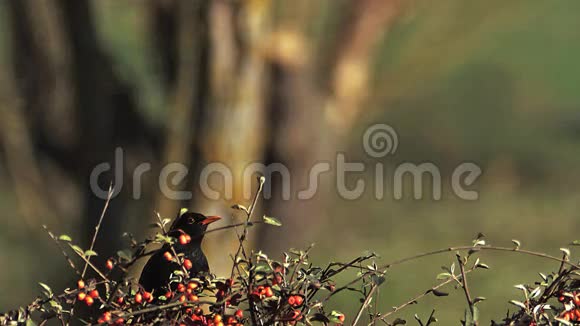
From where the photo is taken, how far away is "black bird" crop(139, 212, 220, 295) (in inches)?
109

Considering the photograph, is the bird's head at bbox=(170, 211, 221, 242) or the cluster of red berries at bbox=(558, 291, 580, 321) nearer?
the cluster of red berries at bbox=(558, 291, 580, 321)

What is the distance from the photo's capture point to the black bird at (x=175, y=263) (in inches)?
109

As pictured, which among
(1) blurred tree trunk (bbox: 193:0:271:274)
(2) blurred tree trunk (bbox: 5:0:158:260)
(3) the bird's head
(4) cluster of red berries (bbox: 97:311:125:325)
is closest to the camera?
(4) cluster of red berries (bbox: 97:311:125:325)

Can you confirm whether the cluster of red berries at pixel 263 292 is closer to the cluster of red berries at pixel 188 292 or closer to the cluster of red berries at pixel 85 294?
the cluster of red berries at pixel 188 292

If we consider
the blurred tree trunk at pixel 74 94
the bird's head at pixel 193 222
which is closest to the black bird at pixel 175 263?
the bird's head at pixel 193 222

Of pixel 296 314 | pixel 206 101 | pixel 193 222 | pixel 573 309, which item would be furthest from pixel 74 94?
pixel 573 309

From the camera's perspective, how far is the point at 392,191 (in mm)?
17047

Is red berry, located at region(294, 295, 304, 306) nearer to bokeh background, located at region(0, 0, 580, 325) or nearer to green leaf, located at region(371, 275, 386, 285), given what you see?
green leaf, located at region(371, 275, 386, 285)

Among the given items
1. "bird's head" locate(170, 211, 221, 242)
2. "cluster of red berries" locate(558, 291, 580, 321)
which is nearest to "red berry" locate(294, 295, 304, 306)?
"cluster of red berries" locate(558, 291, 580, 321)

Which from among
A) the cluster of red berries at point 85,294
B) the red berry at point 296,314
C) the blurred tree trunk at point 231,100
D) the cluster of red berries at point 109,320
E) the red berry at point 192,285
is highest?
the blurred tree trunk at point 231,100

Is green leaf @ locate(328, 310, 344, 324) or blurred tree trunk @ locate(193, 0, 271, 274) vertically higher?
blurred tree trunk @ locate(193, 0, 271, 274)

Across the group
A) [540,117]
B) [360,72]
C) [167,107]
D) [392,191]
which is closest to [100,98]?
[167,107]

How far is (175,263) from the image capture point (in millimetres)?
2834

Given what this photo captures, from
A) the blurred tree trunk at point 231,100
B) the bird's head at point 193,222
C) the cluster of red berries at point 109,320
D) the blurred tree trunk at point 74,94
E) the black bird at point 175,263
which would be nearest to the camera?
the cluster of red berries at point 109,320
